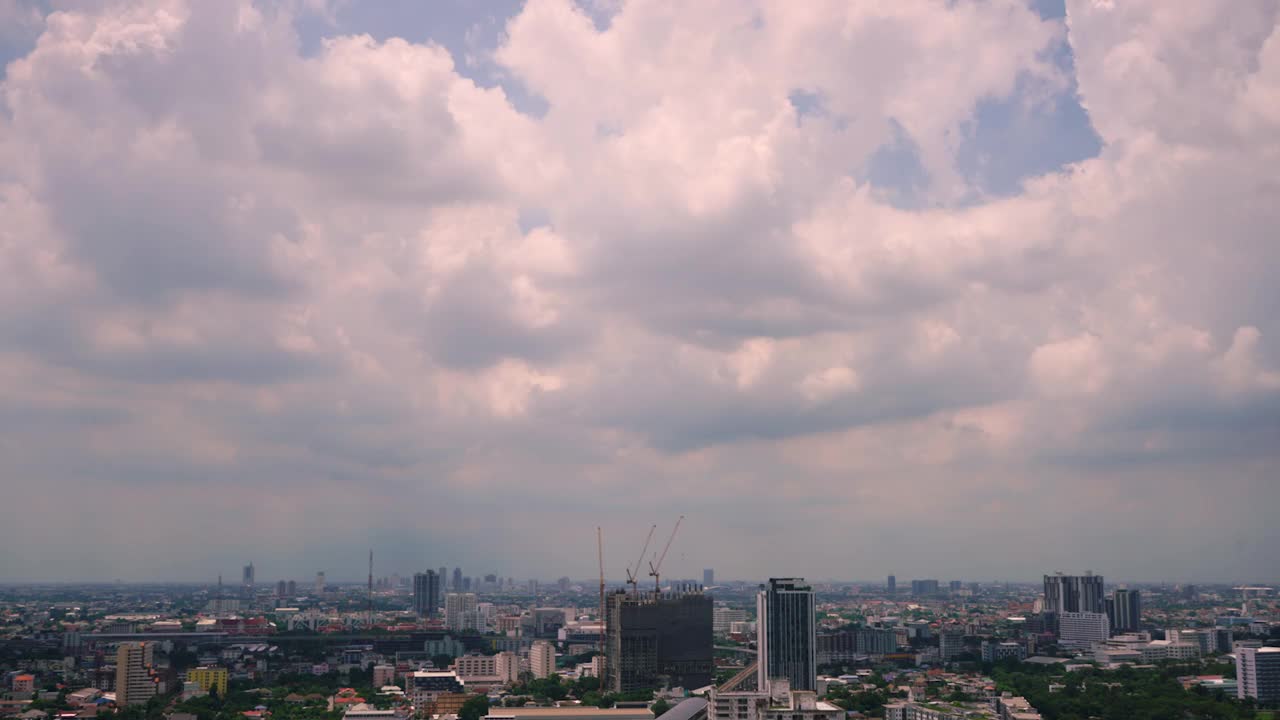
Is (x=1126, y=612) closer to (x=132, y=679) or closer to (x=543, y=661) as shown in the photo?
(x=543, y=661)

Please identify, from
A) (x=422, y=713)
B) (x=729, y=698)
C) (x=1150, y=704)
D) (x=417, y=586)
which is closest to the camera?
(x=729, y=698)

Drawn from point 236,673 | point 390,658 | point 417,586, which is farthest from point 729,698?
point 417,586

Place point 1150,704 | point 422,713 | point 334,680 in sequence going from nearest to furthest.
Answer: point 1150,704 → point 422,713 → point 334,680

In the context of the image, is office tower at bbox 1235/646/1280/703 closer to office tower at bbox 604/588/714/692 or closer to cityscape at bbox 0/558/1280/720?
cityscape at bbox 0/558/1280/720

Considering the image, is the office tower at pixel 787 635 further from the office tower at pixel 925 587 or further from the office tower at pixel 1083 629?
the office tower at pixel 925 587

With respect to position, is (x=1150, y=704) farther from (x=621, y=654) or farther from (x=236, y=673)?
(x=236, y=673)

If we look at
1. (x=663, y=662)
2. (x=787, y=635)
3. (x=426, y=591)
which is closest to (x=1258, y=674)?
(x=787, y=635)
